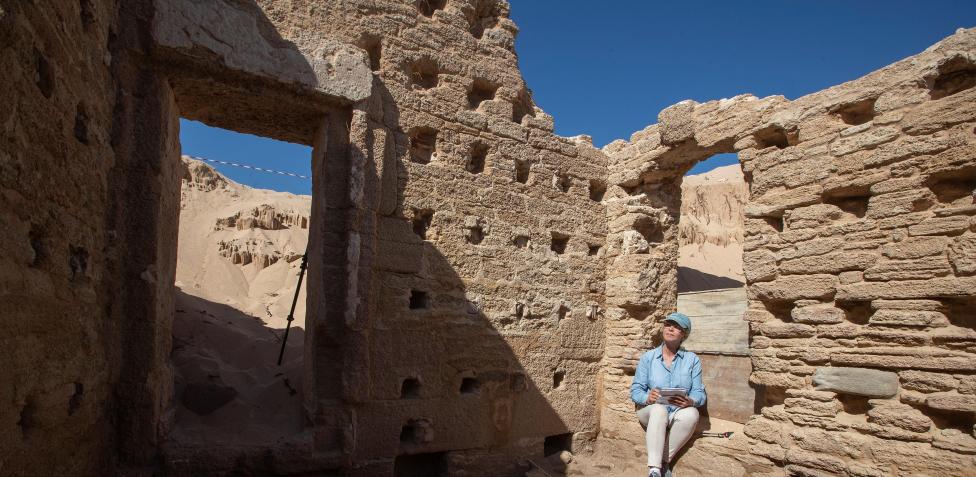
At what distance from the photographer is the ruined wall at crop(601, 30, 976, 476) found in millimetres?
4184

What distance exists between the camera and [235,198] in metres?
22.2

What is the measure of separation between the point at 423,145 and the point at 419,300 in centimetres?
153

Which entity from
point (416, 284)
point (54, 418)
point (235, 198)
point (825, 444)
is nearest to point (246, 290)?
point (235, 198)

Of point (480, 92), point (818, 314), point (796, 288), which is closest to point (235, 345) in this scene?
point (480, 92)

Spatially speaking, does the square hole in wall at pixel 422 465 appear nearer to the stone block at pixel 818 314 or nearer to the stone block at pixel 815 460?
the stone block at pixel 815 460

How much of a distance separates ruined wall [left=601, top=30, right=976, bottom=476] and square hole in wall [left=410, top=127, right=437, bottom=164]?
9.32 ft

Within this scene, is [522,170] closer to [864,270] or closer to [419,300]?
[419,300]

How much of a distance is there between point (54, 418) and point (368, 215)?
2680mm

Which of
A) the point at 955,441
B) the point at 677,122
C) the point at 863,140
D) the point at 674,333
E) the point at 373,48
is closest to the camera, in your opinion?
the point at 955,441

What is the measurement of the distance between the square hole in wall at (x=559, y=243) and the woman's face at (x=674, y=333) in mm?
2508

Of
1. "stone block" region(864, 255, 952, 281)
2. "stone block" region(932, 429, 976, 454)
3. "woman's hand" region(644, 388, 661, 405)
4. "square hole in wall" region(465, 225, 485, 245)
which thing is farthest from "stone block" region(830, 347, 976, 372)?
"square hole in wall" region(465, 225, 485, 245)

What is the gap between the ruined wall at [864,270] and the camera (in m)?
4.18

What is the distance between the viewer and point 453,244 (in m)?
5.98

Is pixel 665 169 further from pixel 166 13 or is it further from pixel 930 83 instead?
pixel 166 13
